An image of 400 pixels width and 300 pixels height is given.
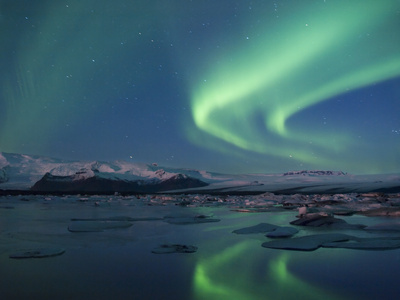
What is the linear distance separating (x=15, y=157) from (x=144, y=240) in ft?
147

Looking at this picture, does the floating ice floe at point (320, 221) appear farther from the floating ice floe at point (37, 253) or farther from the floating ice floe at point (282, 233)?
the floating ice floe at point (37, 253)

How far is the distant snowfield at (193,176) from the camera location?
115 feet

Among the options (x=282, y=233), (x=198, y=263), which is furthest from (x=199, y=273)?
(x=282, y=233)

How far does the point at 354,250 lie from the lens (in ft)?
13.7

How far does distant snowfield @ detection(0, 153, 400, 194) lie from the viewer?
3500cm

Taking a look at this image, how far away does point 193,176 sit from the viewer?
48.0 metres

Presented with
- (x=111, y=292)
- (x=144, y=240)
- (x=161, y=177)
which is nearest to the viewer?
(x=111, y=292)

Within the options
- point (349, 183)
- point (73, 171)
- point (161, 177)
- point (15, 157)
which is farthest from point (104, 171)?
point (349, 183)

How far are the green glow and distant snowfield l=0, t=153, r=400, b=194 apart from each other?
32.1 metres

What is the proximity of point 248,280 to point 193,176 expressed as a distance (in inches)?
1780

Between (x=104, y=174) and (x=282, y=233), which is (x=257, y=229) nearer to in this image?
(x=282, y=233)

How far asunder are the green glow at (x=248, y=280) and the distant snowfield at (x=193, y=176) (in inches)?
1263

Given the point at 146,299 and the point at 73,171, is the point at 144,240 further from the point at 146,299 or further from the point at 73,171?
the point at 73,171

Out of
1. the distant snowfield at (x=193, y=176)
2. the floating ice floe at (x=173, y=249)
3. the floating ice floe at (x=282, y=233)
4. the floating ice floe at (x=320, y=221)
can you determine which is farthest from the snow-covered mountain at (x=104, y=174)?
the floating ice floe at (x=173, y=249)
